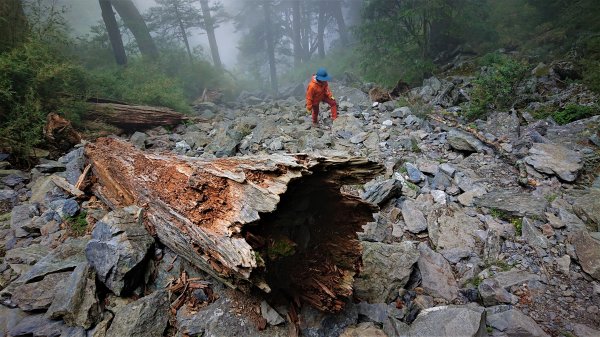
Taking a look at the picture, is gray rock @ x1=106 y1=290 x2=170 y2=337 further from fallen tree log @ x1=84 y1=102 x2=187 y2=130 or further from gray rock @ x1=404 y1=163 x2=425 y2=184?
fallen tree log @ x1=84 y1=102 x2=187 y2=130

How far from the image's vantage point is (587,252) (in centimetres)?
307

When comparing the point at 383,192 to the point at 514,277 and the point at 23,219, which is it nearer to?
the point at 514,277

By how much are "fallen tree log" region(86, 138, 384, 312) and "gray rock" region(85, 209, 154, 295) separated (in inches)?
9.5

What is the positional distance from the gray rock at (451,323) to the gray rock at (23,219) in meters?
4.83

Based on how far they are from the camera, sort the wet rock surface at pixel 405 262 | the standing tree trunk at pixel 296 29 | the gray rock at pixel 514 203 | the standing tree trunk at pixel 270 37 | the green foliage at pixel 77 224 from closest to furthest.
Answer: the wet rock surface at pixel 405 262
the gray rock at pixel 514 203
the green foliage at pixel 77 224
the standing tree trunk at pixel 270 37
the standing tree trunk at pixel 296 29

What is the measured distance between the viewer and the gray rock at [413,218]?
3.84 meters

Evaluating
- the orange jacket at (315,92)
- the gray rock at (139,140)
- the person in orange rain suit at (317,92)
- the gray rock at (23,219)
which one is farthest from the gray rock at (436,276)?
the gray rock at (139,140)

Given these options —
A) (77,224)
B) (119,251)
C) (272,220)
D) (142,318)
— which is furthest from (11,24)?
(272,220)

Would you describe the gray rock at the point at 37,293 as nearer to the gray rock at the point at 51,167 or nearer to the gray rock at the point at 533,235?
the gray rock at the point at 51,167

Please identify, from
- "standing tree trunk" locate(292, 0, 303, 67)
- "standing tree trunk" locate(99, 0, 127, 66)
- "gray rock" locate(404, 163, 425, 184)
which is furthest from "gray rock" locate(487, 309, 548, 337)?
"standing tree trunk" locate(292, 0, 303, 67)

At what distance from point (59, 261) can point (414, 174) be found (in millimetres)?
4996

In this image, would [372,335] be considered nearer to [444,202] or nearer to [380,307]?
[380,307]

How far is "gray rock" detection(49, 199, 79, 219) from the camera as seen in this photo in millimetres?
4011

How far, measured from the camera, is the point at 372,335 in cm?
244
